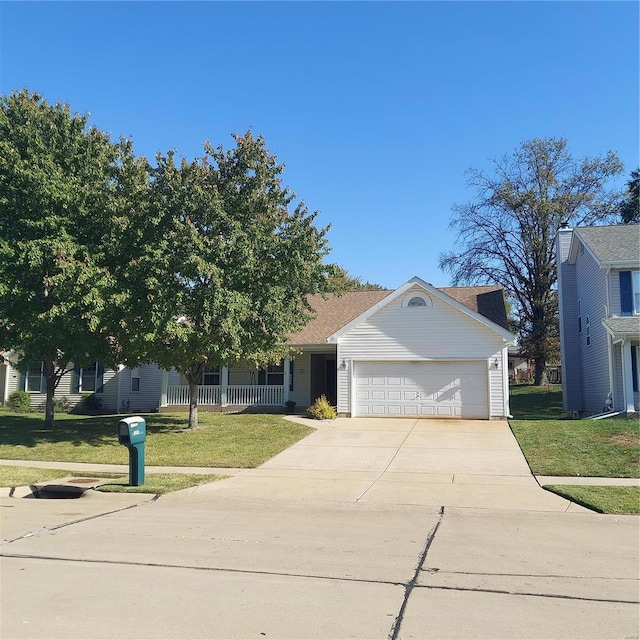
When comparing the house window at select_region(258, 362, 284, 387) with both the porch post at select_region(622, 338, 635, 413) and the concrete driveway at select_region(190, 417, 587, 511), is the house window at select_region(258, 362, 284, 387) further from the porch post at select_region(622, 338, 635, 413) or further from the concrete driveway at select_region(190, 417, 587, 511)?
the porch post at select_region(622, 338, 635, 413)

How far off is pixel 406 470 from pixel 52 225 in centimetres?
1157

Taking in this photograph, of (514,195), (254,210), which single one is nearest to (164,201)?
(254,210)

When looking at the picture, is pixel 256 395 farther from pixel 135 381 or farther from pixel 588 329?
pixel 588 329

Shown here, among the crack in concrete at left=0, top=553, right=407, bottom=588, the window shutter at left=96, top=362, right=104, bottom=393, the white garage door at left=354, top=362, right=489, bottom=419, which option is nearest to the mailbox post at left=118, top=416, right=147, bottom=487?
the crack in concrete at left=0, top=553, right=407, bottom=588

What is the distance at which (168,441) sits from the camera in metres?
16.7

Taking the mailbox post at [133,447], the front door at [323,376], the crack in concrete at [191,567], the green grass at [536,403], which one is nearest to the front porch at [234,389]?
the front door at [323,376]

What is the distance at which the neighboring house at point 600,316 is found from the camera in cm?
1964

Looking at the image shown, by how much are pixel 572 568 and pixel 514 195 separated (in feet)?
119

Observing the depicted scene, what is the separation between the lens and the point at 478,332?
21.0 metres

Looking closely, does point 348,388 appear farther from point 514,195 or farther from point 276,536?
point 514,195

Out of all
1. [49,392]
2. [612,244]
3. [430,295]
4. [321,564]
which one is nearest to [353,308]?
[430,295]

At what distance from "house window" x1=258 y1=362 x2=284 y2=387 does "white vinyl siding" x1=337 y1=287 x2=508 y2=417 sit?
152 inches

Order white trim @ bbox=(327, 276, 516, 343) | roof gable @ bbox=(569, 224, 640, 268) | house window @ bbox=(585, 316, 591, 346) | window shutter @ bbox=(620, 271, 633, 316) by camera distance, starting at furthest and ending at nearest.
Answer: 1. house window @ bbox=(585, 316, 591, 346)
2. white trim @ bbox=(327, 276, 516, 343)
3. window shutter @ bbox=(620, 271, 633, 316)
4. roof gable @ bbox=(569, 224, 640, 268)

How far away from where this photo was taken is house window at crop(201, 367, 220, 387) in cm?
2580
